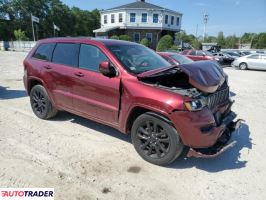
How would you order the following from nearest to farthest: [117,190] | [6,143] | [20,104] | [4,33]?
[117,190]
[6,143]
[20,104]
[4,33]

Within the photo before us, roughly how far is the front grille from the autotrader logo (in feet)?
8.39

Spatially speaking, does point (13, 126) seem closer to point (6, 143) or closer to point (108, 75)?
point (6, 143)

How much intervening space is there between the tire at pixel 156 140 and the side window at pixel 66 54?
5.95ft

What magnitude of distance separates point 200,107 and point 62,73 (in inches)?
110

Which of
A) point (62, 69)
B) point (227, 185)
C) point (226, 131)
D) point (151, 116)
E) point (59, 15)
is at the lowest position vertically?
point (227, 185)

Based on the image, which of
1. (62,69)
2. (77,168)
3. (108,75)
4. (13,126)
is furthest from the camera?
(13,126)

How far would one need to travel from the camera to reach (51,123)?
5.58 m

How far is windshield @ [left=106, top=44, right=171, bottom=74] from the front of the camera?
432 cm

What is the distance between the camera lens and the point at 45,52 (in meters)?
5.57

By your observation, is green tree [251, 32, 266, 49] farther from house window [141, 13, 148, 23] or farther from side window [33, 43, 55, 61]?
side window [33, 43, 55, 61]

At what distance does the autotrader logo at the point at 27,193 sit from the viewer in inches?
124

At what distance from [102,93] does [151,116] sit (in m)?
1.02

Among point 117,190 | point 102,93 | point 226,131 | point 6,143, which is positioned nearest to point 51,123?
point 6,143

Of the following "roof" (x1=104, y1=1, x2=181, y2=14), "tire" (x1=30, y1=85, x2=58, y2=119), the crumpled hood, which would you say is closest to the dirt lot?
"tire" (x1=30, y1=85, x2=58, y2=119)
